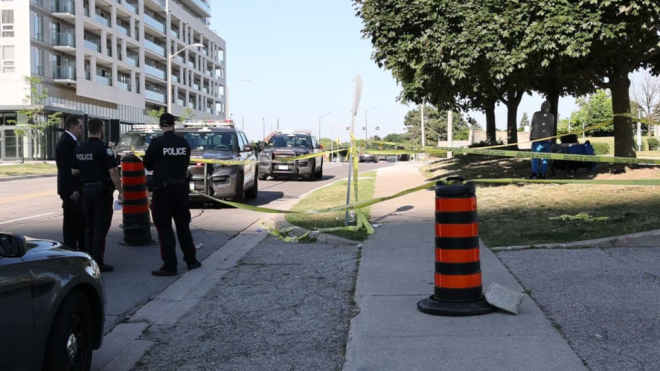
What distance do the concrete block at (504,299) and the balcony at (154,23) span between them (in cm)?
6716

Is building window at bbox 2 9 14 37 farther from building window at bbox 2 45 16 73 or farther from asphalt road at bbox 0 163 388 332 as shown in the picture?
asphalt road at bbox 0 163 388 332

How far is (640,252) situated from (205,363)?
213 inches

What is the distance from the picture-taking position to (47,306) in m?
3.56

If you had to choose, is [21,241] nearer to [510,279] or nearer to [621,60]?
[510,279]

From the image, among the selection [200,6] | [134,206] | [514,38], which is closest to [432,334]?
[134,206]

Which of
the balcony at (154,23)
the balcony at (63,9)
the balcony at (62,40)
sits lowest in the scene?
the balcony at (62,40)

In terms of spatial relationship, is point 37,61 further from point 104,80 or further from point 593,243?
point 593,243

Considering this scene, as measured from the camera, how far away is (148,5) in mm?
70125

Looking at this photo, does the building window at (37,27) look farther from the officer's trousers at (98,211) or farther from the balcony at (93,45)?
the officer's trousers at (98,211)

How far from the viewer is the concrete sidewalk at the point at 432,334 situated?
4.34 metres

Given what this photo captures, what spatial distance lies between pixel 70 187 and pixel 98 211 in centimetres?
52

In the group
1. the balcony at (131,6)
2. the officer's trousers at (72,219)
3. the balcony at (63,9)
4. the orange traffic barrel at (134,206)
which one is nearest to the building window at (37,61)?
the balcony at (63,9)

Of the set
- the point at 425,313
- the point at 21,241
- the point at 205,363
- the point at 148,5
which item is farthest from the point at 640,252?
the point at 148,5

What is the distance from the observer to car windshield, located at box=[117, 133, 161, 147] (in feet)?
54.8
